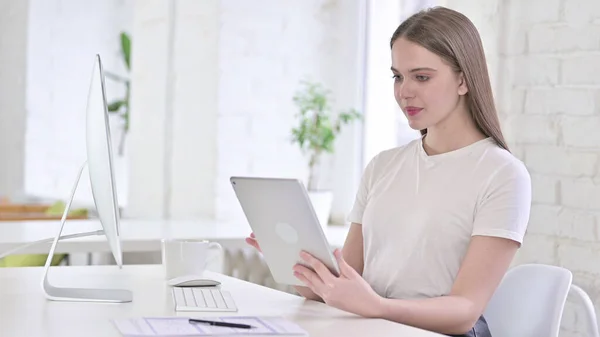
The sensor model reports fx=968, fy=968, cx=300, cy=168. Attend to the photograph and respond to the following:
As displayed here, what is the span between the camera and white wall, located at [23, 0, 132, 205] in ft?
19.2

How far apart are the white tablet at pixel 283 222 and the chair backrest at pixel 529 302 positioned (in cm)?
46

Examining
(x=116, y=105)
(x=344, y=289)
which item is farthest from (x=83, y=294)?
(x=116, y=105)

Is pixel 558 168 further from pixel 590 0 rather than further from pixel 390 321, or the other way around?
pixel 390 321

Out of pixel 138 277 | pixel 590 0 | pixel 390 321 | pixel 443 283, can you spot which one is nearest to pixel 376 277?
pixel 443 283

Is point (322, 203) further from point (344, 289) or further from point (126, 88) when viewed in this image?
point (126, 88)

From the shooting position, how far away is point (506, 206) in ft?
6.30

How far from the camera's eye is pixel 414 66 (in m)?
2.03

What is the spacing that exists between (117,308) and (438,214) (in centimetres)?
68

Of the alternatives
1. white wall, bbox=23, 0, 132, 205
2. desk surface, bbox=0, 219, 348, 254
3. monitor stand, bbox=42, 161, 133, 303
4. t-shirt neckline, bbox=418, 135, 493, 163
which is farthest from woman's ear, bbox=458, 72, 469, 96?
white wall, bbox=23, 0, 132, 205

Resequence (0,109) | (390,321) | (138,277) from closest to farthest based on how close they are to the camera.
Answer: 1. (390,321)
2. (138,277)
3. (0,109)

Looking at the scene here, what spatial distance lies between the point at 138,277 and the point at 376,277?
22.2 inches

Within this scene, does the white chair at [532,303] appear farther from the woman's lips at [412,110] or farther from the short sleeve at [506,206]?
the woman's lips at [412,110]

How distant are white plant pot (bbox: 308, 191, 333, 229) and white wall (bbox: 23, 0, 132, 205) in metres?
2.55

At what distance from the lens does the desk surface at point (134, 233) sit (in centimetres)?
299
